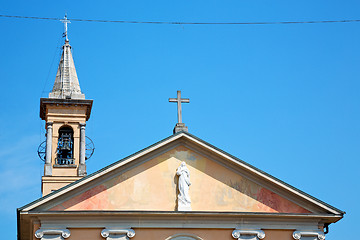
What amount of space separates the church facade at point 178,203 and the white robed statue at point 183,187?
0.03 meters

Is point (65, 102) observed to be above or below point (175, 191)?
above

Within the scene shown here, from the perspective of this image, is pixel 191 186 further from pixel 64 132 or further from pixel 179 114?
pixel 64 132

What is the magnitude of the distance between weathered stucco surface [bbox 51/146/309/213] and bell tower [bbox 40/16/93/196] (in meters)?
15.0

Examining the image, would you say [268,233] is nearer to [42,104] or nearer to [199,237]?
[199,237]

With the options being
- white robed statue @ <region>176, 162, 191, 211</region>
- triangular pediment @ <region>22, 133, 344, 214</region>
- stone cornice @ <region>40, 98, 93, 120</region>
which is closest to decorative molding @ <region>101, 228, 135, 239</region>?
triangular pediment @ <region>22, 133, 344, 214</region>

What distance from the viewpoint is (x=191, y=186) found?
23.6 m

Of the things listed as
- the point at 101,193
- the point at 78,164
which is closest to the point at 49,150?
the point at 78,164

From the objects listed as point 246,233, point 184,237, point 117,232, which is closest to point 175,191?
point 184,237

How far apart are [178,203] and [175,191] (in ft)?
1.35

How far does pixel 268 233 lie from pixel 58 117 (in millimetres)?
18899

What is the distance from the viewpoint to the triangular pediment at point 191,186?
23.0 meters

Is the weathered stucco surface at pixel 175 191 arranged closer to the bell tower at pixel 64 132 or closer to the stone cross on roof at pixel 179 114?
the stone cross on roof at pixel 179 114

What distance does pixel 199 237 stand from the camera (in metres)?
22.9

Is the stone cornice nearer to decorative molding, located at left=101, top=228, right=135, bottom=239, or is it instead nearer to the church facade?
the church facade
